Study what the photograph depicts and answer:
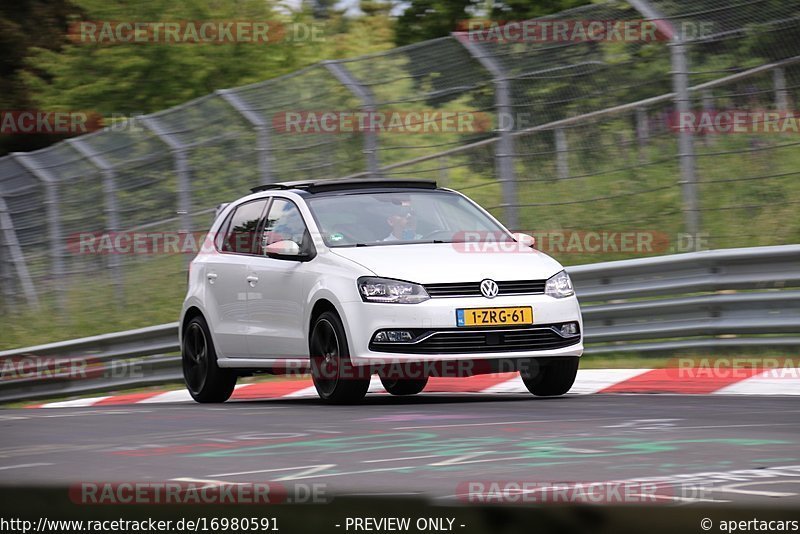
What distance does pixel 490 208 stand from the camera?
13.2 m

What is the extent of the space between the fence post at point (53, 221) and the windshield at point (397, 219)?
32.5 feet

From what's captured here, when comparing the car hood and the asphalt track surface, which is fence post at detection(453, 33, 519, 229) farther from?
the asphalt track surface

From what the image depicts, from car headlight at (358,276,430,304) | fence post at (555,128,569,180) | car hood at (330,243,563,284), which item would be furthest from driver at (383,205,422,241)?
fence post at (555,128,569,180)

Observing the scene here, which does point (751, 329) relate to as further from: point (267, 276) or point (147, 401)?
point (147, 401)

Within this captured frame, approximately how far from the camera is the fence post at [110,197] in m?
18.0

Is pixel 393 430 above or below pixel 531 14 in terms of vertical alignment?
below

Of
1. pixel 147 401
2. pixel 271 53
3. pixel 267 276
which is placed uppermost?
pixel 271 53

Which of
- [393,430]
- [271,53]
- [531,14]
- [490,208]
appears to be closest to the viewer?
[393,430]

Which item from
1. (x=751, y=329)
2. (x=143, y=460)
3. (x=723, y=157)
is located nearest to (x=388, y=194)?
(x=751, y=329)

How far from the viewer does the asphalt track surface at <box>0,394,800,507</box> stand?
4.75 m

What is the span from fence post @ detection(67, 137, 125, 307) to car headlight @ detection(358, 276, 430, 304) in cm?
1000

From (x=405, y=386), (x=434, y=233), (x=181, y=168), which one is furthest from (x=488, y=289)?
(x=181, y=168)

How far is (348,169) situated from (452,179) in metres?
1.22

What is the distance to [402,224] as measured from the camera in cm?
962
